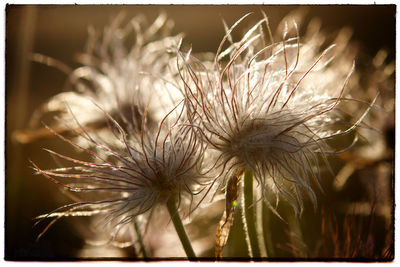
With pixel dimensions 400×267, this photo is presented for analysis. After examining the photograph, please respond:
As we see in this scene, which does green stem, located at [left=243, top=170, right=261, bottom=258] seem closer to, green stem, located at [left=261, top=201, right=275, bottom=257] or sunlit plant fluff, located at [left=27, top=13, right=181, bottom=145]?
green stem, located at [left=261, top=201, right=275, bottom=257]

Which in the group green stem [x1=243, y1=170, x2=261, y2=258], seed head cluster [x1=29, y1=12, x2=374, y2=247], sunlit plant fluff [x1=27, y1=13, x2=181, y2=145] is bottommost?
green stem [x1=243, y1=170, x2=261, y2=258]

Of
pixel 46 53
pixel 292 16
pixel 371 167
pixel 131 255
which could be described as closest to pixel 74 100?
pixel 46 53

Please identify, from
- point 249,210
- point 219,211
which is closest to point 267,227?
point 219,211

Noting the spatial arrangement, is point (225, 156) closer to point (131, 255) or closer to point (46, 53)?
point (131, 255)

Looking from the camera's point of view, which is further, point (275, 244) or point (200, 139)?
point (275, 244)

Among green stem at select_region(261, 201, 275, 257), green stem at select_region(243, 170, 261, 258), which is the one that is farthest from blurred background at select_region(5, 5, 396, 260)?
green stem at select_region(243, 170, 261, 258)

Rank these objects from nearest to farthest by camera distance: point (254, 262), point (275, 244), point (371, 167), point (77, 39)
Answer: point (254, 262) < point (275, 244) < point (371, 167) < point (77, 39)

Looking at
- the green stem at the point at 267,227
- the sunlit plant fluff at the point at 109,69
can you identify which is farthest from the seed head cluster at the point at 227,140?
the sunlit plant fluff at the point at 109,69
